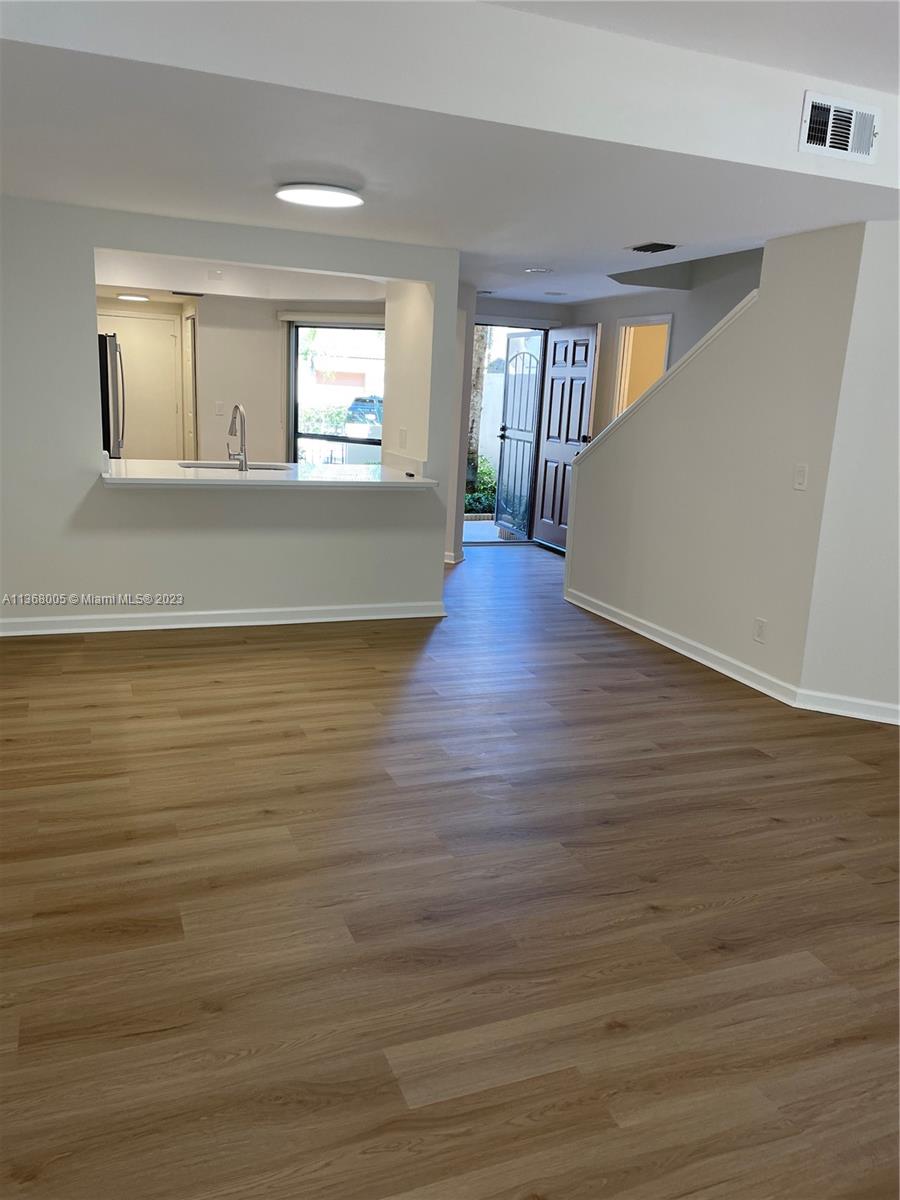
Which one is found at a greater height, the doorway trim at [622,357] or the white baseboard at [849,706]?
the doorway trim at [622,357]

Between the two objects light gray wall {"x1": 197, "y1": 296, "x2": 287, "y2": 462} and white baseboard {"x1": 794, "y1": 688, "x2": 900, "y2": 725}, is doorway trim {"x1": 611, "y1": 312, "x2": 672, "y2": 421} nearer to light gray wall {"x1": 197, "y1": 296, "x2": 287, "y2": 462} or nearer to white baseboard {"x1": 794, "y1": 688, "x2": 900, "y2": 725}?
light gray wall {"x1": 197, "y1": 296, "x2": 287, "y2": 462}

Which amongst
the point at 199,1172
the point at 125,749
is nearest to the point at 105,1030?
the point at 199,1172

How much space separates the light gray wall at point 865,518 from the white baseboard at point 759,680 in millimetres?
33

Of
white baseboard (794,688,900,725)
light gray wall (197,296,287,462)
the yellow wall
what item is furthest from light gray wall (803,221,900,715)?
light gray wall (197,296,287,462)

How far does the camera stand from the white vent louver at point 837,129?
325 centimetres

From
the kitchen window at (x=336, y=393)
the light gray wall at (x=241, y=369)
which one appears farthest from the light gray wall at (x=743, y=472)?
the light gray wall at (x=241, y=369)

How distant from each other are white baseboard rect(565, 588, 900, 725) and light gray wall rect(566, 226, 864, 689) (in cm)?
2

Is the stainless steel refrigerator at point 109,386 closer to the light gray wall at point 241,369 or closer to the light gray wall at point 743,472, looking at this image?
the light gray wall at point 241,369

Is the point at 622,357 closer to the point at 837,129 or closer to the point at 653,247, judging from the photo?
the point at 653,247

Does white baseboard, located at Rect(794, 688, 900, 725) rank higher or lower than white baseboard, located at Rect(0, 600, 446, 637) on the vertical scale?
lower

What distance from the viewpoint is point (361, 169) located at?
3459mm

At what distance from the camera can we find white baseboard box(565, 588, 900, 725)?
14.6 ft

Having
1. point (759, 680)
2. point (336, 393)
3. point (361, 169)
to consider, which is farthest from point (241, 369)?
point (759, 680)

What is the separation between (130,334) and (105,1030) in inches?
297
